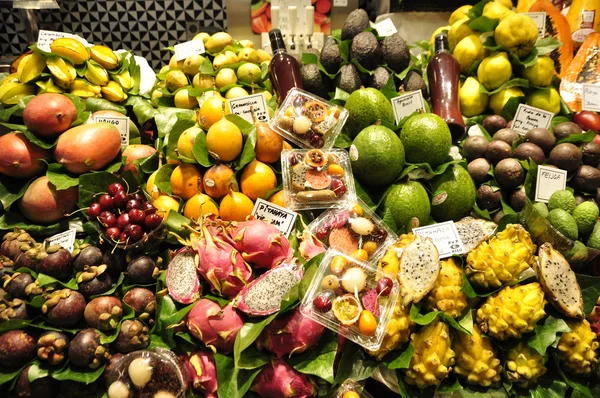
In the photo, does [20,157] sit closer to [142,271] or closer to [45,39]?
[142,271]

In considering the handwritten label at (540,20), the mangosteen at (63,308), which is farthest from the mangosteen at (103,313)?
the handwritten label at (540,20)

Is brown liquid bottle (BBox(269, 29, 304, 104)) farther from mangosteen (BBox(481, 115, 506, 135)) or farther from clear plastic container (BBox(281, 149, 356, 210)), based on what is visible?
mangosteen (BBox(481, 115, 506, 135))

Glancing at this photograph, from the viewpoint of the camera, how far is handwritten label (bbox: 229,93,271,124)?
1.89 meters

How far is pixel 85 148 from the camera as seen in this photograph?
164 centimetres

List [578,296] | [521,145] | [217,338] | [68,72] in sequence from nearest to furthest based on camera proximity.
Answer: [217,338]
[578,296]
[521,145]
[68,72]

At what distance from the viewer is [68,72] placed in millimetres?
2086

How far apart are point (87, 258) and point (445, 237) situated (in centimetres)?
134

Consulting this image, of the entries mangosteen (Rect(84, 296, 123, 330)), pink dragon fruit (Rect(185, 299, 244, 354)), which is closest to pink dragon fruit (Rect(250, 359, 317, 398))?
pink dragon fruit (Rect(185, 299, 244, 354))

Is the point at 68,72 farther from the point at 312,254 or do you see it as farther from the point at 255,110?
the point at 312,254

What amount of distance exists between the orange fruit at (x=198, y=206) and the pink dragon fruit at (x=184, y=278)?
0.19 metres

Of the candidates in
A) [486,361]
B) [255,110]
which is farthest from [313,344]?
[255,110]

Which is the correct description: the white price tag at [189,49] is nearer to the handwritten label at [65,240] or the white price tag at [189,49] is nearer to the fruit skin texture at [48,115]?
the fruit skin texture at [48,115]

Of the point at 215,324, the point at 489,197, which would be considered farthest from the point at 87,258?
the point at 489,197

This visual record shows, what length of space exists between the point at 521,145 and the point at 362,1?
2.32 meters
